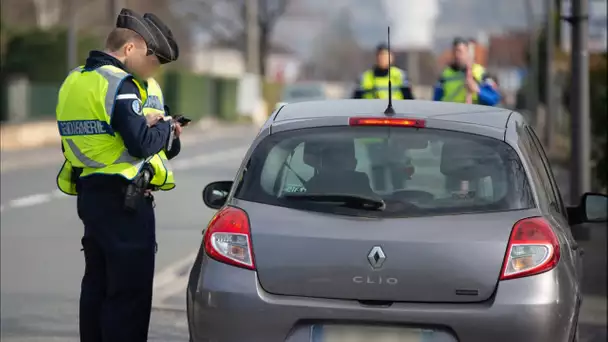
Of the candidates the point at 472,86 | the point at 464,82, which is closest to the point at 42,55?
the point at 464,82

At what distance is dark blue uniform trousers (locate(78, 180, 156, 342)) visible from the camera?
5820 millimetres

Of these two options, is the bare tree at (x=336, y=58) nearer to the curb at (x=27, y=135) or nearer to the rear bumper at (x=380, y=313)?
the curb at (x=27, y=135)

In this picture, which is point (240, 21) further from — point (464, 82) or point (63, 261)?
point (63, 261)

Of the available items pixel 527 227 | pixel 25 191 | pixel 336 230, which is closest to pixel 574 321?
pixel 527 227

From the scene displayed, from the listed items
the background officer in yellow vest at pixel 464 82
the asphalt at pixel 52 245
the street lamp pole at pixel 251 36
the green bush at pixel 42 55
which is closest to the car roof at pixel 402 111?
the asphalt at pixel 52 245

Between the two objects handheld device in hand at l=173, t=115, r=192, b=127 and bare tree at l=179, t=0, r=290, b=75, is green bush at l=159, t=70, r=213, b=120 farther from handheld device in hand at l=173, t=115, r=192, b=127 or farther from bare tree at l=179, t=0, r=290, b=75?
handheld device in hand at l=173, t=115, r=192, b=127

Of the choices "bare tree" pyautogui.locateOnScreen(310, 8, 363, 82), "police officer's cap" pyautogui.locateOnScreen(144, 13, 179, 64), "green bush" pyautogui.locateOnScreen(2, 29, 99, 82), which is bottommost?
"bare tree" pyautogui.locateOnScreen(310, 8, 363, 82)

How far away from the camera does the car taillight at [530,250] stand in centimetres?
502

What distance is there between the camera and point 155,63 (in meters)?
5.98

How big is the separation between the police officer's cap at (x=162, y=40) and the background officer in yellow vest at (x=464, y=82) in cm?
574

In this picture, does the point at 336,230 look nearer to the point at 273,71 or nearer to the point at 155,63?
the point at 155,63

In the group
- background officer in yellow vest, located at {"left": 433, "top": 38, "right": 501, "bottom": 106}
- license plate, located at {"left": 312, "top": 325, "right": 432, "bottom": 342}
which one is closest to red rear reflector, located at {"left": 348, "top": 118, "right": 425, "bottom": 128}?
license plate, located at {"left": 312, "top": 325, "right": 432, "bottom": 342}

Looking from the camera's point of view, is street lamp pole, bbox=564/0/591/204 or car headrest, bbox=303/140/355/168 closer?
car headrest, bbox=303/140/355/168

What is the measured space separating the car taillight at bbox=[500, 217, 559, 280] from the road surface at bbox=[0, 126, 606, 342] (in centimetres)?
313
